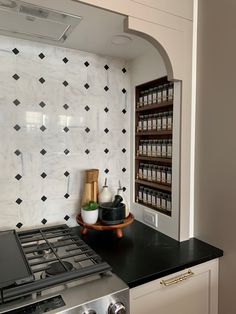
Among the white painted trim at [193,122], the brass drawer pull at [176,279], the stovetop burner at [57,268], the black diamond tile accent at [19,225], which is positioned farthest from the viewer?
the black diamond tile accent at [19,225]

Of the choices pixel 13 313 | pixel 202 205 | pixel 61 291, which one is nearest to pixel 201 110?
pixel 202 205

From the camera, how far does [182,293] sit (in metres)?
1.04

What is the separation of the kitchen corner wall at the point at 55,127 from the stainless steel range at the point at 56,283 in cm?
34

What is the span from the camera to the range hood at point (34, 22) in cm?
97

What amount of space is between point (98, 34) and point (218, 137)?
77 cm

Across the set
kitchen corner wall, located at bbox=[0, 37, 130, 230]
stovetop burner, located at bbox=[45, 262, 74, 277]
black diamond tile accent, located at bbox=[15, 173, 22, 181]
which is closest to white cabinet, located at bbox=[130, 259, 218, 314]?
stovetop burner, located at bbox=[45, 262, 74, 277]

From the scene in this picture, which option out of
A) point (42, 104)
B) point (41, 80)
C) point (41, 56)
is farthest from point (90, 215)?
point (41, 56)

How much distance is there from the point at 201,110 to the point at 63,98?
0.76 meters

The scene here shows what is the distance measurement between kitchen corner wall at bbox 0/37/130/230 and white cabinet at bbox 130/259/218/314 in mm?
659

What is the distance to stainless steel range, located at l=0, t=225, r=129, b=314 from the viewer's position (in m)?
0.73

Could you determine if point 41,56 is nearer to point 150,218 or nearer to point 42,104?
point 42,104

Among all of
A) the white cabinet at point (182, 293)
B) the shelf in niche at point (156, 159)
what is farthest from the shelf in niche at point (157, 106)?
the white cabinet at point (182, 293)

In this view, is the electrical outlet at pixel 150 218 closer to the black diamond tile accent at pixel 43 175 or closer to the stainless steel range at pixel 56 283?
the stainless steel range at pixel 56 283

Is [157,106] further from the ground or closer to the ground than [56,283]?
further from the ground
